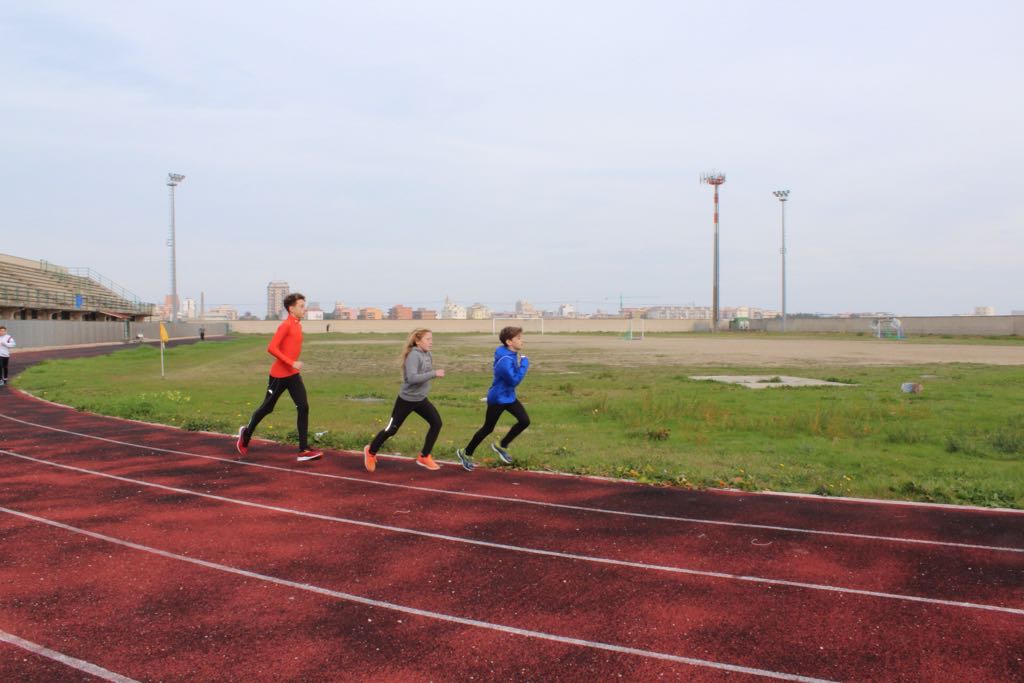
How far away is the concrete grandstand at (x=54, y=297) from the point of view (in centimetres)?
4841

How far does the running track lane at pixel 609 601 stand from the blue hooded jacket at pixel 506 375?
2.65 metres

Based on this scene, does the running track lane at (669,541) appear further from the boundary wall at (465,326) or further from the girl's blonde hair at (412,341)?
the boundary wall at (465,326)

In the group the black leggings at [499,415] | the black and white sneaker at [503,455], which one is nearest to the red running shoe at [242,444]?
the black leggings at [499,415]

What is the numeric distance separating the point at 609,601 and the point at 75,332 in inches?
2143

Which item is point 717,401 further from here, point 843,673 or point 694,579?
point 843,673

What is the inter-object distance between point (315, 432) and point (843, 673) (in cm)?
860

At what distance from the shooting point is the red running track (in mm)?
3760

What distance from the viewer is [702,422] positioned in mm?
12211

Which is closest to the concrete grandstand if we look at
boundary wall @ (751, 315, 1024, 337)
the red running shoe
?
the red running shoe

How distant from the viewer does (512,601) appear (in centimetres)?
450

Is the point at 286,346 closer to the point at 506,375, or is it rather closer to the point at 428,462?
the point at 428,462

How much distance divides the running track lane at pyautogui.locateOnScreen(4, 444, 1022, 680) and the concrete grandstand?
43566 mm

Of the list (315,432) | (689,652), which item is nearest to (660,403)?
(315,432)

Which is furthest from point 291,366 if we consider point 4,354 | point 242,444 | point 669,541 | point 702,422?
point 4,354
